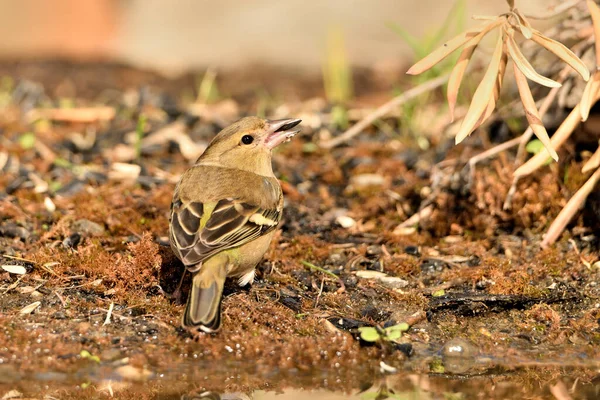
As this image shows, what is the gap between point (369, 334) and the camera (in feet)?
16.0

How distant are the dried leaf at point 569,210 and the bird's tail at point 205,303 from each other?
Result: 8.29 ft

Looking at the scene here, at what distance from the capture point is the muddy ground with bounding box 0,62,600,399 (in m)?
4.59

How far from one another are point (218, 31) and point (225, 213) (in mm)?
8449

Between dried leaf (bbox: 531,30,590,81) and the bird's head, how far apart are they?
71.4 inches

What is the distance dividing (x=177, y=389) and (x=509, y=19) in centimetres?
297

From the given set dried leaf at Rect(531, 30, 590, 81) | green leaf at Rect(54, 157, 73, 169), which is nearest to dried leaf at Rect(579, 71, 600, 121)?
dried leaf at Rect(531, 30, 590, 81)

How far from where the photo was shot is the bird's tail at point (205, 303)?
4.73 metres

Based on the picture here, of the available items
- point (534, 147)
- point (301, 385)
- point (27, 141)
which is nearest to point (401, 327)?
point (301, 385)

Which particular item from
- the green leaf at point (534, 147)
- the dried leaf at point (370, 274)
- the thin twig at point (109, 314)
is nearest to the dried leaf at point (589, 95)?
the green leaf at point (534, 147)

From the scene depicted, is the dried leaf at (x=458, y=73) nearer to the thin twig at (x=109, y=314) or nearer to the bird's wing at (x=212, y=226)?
the bird's wing at (x=212, y=226)

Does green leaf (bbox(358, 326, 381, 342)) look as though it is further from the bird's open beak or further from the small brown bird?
the bird's open beak

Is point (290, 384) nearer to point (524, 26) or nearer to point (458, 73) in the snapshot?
point (458, 73)

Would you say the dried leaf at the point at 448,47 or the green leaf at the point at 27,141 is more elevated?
the dried leaf at the point at 448,47

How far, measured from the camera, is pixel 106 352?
185 inches
